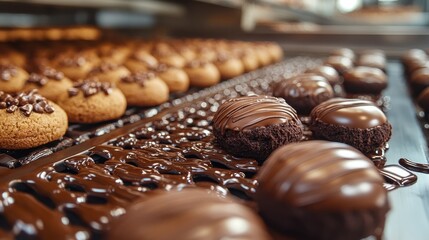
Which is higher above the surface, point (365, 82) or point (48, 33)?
point (48, 33)

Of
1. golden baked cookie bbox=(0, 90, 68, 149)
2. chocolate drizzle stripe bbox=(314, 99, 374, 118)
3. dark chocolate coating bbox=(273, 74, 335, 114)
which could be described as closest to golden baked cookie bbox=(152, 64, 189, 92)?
dark chocolate coating bbox=(273, 74, 335, 114)

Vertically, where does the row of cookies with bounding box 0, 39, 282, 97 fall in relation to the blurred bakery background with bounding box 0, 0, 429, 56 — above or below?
below

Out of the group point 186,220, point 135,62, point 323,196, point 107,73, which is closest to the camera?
point 186,220

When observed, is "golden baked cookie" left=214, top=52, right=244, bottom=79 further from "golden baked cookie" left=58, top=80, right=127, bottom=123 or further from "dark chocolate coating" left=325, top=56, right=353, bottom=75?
"golden baked cookie" left=58, top=80, right=127, bottom=123

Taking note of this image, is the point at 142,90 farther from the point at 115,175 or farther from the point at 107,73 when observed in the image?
the point at 115,175

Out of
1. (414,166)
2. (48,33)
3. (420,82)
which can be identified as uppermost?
(48,33)

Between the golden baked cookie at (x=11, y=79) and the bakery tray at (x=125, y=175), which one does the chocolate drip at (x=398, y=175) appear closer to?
the bakery tray at (x=125, y=175)

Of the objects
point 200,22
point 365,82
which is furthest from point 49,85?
point 200,22

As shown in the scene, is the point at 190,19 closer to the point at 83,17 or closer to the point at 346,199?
the point at 83,17
